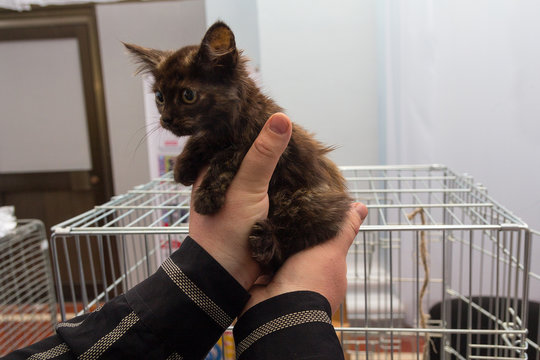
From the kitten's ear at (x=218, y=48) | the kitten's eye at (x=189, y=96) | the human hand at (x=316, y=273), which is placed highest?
the kitten's ear at (x=218, y=48)

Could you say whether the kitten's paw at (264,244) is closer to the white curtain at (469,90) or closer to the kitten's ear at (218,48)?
the kitten's ear at (218,48)

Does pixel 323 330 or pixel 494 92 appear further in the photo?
pixel 494 92

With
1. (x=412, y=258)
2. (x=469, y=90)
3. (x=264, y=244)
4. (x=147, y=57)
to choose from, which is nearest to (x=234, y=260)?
(x=264, y=244)

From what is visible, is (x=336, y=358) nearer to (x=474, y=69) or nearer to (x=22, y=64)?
(x=474, y=69)

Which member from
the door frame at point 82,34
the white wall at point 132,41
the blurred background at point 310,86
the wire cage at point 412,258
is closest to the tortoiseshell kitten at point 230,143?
the wire cage at point 412,258

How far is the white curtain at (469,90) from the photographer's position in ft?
4.66

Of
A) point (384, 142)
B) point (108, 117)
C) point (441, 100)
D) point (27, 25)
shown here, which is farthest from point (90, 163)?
point (441, 100)

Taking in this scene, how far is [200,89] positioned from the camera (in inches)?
25.2

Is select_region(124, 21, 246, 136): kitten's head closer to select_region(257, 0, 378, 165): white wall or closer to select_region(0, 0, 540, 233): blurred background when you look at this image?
select_region(0, 0, 540, 233): blurred background

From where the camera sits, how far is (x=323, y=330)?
1.82 ft

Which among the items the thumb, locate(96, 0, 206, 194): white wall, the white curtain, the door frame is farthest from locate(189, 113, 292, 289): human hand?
the door frame

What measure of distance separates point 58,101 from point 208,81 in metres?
2.59

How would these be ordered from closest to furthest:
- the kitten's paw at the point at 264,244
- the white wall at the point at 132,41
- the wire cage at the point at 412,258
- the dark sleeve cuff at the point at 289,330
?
the dark sleeve cuff at the point at 289,330, the kitten's paw at the point at 264,244, the wire cage at the point at 412,258, the white wall at the point at 132,41

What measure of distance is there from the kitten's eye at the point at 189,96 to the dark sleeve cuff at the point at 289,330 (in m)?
0.36
